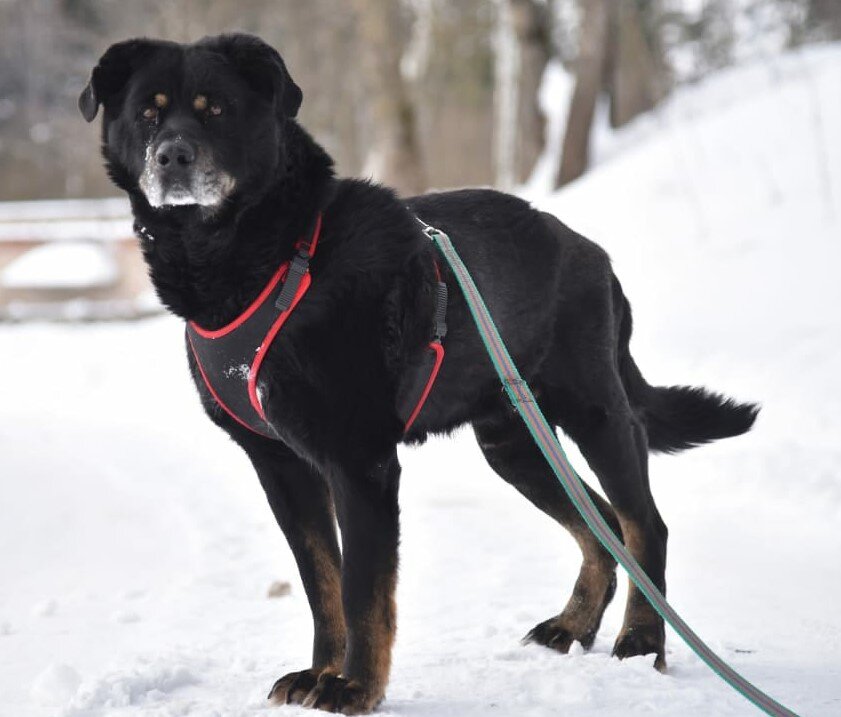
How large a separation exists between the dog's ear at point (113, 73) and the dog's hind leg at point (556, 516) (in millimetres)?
1610

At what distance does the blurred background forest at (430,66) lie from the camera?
17.1 metres

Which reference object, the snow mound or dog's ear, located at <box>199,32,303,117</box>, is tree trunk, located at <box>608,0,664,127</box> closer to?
dog's ear, located at <box>199,32,303,117</box>

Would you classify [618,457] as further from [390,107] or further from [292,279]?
[390,107]

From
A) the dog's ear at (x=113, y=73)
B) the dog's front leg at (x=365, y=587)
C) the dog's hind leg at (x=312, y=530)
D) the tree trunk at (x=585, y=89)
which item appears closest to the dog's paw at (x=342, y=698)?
the dog's front leg at (x=365, y=587)

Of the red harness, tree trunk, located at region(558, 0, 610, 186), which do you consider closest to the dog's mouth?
the red harness

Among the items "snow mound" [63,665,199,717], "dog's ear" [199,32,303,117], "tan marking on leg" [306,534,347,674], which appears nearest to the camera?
"snow mound" [63,665,199,717]

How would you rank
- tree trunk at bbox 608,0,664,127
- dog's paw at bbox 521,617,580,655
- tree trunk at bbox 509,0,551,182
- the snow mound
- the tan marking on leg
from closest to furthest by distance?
the snow mound
the tan marking on leg
dog's paw at bbox 521,617,580,655
tree trunk at bbox 509,0,551,182
tree trunk at bbox 608,0,664,127

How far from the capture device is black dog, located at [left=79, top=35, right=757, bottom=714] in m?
3.00

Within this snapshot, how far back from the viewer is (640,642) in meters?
3.52

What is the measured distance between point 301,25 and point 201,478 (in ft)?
85.4

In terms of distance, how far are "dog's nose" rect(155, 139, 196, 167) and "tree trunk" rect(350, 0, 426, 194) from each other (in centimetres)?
1473

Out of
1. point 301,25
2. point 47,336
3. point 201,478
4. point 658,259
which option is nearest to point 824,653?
point 201,478

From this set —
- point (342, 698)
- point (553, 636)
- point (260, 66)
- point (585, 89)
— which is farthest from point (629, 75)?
point (342, 698)

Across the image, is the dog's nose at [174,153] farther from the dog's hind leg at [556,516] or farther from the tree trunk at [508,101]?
the tree trunk at [508,101]
